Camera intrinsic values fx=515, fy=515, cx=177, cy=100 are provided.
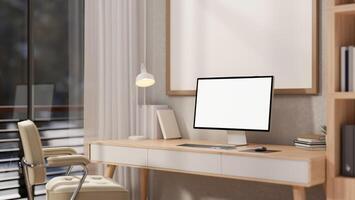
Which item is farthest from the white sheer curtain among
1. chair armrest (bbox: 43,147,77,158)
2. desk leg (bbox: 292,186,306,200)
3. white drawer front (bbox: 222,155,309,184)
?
desk leg (bbox: 292,186,306,200)

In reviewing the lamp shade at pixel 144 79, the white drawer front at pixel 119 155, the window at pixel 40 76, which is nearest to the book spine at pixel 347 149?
the white drawer front at pixel 119 155

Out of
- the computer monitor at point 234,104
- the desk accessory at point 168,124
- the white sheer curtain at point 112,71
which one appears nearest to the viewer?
the computer monitor at point 234,104

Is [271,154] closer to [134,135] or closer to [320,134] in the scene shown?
[320,134]

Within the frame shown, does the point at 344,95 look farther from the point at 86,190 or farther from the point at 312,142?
the point at 86,190

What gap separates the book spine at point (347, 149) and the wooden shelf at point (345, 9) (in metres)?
0.64

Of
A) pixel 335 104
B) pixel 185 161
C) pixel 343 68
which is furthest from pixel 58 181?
pixel 343 68

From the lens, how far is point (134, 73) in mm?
4324

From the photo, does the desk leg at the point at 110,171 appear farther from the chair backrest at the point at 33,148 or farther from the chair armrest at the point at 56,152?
the chair backrest at the point at 33,148

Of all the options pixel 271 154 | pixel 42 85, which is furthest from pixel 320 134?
pixel 42 85

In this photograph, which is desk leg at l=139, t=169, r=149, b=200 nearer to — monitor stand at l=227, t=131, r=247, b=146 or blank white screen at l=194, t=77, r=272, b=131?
blank white screen at l=194, t=77, r=272, b=131

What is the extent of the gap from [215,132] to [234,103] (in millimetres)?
481

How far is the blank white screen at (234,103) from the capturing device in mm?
3334

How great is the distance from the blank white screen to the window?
1.08m

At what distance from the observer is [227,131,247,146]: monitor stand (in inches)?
136
